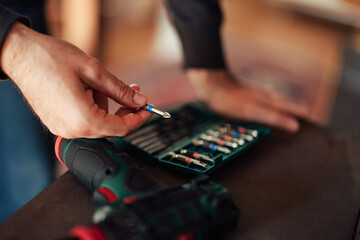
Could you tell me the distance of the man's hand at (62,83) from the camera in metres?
0.52

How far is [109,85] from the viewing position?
0.55m

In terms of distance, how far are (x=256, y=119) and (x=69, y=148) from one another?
1.49 feet

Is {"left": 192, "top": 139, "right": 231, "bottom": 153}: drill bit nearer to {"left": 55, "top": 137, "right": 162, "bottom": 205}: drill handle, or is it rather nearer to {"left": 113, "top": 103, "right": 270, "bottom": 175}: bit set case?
{"left": 113, "top": 103, "right": 270, "bottom": 175}: bit set case

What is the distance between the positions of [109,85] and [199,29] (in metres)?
0.45

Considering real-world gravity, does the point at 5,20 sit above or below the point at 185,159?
above

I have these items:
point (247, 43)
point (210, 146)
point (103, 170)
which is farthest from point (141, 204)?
point (247, 43)

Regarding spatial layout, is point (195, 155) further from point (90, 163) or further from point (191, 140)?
point (90, 163)

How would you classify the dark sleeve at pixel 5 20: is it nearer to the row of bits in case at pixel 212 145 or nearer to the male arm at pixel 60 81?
the male arm at pixel 60 81

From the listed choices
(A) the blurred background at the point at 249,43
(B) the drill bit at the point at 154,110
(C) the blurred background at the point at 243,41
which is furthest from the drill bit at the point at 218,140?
(C) the blurred background at the point at 243,41

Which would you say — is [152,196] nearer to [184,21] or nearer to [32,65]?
[32,65]

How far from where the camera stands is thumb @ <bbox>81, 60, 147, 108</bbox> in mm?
535

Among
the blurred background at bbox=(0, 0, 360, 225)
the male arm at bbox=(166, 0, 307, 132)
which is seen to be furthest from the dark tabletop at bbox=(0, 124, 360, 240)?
the blurred background at bbox=(0, 0, 360, 225)

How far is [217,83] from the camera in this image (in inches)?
37.2

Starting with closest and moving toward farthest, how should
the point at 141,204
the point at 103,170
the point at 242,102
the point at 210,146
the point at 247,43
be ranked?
the point at 141,204 < the point at 103,170 < the point at 210,146 < the point at 242,102 < the point at 247,43
